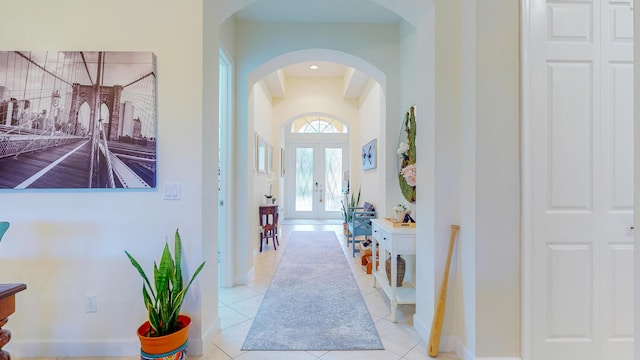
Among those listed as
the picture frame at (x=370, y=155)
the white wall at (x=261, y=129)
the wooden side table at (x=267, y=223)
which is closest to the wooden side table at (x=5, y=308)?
the white wall at (x=261, y=129)

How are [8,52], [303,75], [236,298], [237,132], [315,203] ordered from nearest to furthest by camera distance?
[8,52] → [236,298] → [237,132] → [303,75] → [315,203]

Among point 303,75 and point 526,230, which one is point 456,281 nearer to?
point 526,230

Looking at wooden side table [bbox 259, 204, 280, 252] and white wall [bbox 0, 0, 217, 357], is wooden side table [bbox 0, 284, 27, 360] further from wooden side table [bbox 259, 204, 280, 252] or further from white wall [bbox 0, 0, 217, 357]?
wooden side table [bbox 259, 204, 280, 252]

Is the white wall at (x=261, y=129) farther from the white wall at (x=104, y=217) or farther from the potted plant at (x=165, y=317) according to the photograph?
the potted plant at (x=165, y=317)

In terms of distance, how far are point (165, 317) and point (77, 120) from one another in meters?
1.38

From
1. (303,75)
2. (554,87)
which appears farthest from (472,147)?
(303,75)

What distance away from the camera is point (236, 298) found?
9.48ft

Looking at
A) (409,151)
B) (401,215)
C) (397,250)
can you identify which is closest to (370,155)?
(409,151)

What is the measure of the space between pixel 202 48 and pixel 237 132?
1297 mm

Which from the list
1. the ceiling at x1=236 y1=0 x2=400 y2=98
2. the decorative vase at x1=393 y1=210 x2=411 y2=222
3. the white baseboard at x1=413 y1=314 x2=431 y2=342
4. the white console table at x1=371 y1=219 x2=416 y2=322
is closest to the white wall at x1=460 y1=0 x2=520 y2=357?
the white baseboard at x1=413 y1=314 x2=431 y2=342

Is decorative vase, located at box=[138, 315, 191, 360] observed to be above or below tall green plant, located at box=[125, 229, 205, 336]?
below

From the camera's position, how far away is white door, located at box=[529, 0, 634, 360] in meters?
1.67

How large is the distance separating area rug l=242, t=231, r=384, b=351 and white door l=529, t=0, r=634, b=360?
1.19 meters

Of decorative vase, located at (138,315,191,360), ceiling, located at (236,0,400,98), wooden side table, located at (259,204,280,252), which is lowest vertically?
decorative vase, located at (138,315,191,360)
